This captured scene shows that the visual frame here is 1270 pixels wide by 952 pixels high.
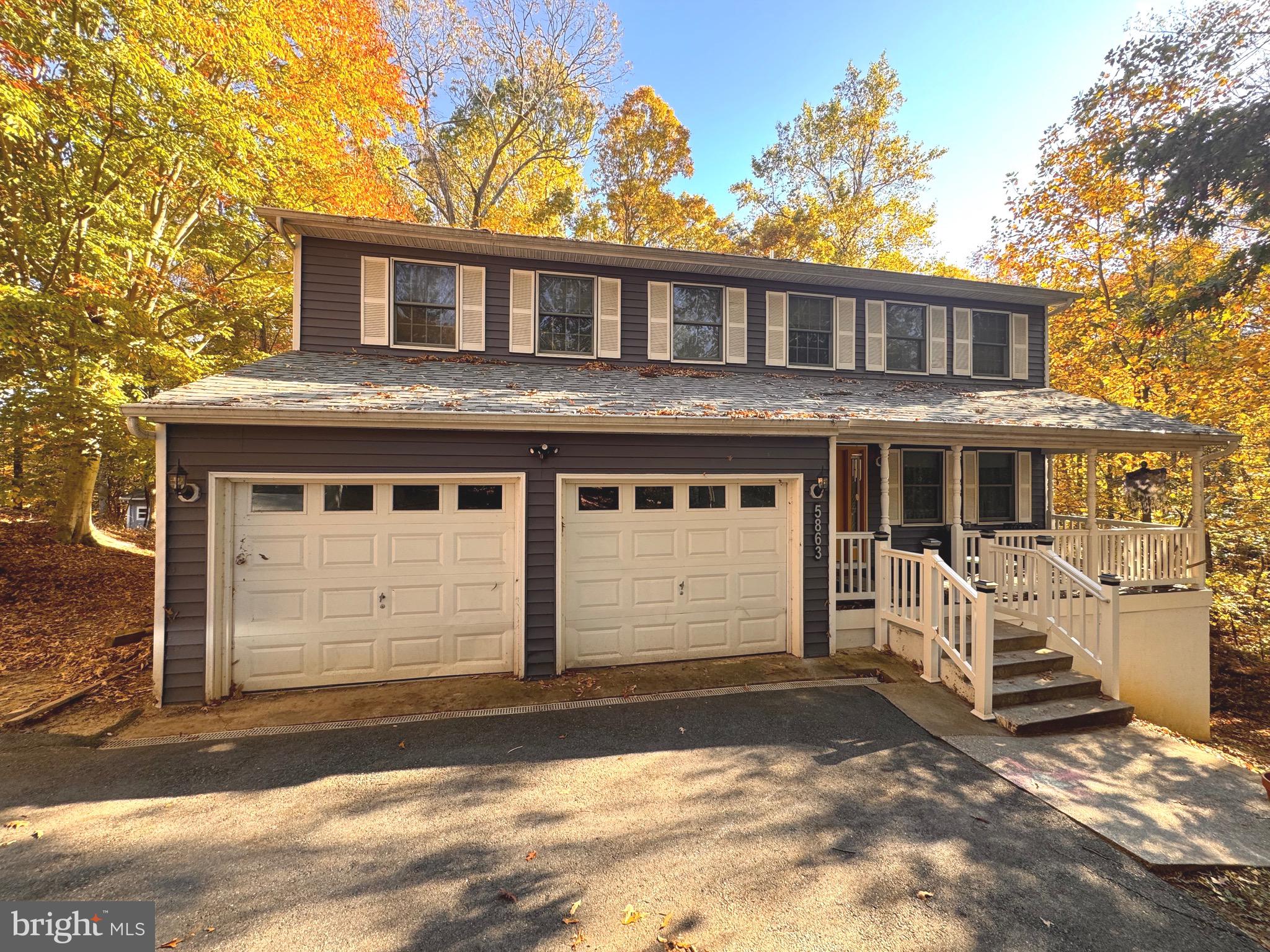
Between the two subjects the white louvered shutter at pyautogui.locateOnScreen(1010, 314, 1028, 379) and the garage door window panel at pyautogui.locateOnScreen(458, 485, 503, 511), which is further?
the white louvered shutter at pyautogui.locateOnScreen(1010, 314, 1028, 379)

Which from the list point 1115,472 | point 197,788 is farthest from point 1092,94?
point 197,788


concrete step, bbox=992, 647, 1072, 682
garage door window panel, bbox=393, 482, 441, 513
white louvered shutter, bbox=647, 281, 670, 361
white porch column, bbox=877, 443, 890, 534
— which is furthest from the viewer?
white louvered shutter, bbox=647, 281, 670, 361

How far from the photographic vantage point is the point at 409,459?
17.0ft

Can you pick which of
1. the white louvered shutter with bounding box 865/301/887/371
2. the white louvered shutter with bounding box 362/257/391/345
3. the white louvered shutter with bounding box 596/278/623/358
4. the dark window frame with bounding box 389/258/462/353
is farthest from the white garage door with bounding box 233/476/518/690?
the white louvered shutter with bounding box 865/301/887/371

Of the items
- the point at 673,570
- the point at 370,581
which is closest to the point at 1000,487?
the point at 673,570

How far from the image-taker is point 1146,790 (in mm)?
3604

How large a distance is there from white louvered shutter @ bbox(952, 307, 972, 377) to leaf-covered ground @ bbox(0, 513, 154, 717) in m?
12.4

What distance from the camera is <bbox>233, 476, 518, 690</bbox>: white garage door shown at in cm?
498

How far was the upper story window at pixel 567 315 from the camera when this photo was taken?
25.2 ft

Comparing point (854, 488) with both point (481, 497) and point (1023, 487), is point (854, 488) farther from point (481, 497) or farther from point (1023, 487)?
point (481, 497)

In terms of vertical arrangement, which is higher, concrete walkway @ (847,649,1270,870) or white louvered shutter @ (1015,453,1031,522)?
white louvered shutter @ (1015,453,1031,522)

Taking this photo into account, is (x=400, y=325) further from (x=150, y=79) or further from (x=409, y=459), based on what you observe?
(x=150, y=79)

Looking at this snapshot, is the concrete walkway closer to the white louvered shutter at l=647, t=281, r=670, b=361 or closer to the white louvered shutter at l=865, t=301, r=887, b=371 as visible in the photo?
the white louvered shutter at l=647, t=281, r=670, b=361

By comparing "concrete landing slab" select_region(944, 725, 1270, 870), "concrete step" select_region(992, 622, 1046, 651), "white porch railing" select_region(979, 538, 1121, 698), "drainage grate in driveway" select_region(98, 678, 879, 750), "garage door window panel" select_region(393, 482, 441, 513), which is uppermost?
"garage door window panel" select_region(393, 482, 441, 513)
